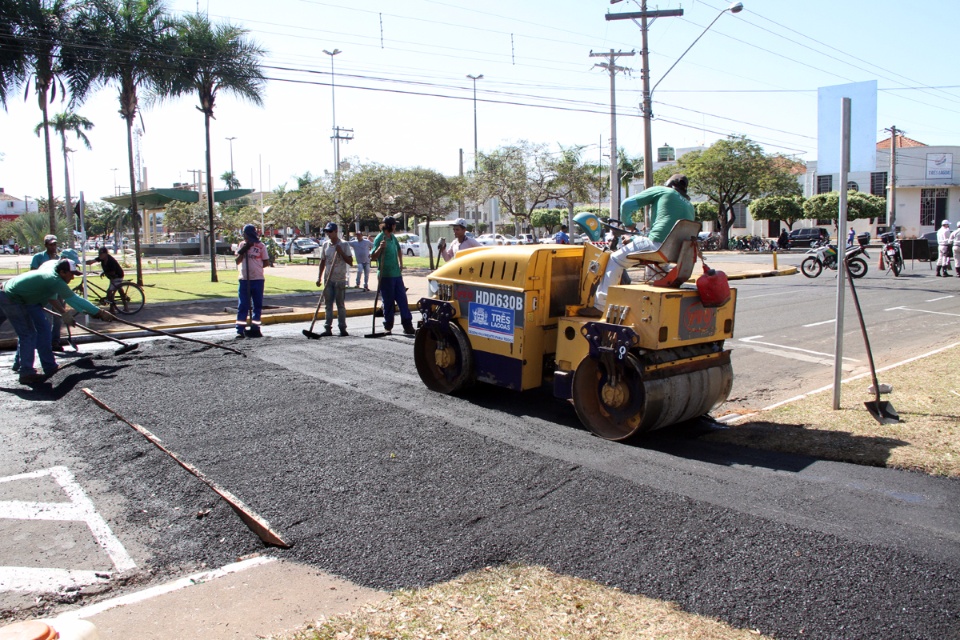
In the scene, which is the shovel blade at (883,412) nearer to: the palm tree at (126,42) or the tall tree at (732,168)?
the palm tree at (126,42)

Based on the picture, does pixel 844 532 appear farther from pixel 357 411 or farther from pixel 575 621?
pixel 357 411

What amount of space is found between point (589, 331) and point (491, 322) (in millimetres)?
1271

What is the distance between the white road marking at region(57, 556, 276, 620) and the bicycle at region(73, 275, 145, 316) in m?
11.4

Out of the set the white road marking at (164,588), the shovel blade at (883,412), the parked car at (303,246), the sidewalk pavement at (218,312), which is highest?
the parked car at (303,246)

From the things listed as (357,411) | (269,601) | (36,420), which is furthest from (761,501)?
(36,420)

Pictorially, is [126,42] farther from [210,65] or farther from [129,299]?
[129,299]

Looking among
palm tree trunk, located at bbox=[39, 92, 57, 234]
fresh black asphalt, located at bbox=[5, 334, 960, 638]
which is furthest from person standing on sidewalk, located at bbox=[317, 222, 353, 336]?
palm tree trunk, located at bbox=[39, 92, 57, 234]

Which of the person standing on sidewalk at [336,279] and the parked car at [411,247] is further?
the parked car at [411,247]

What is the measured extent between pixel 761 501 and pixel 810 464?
976 mm

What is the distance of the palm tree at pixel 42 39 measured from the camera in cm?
1695

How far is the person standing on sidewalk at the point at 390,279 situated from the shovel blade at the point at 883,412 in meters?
6.79

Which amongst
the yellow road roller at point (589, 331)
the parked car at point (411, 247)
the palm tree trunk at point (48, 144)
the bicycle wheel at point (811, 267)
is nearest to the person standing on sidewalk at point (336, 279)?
the yellow road roller at point (589, 331)

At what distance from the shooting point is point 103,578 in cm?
382

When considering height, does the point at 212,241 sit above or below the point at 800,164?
below
